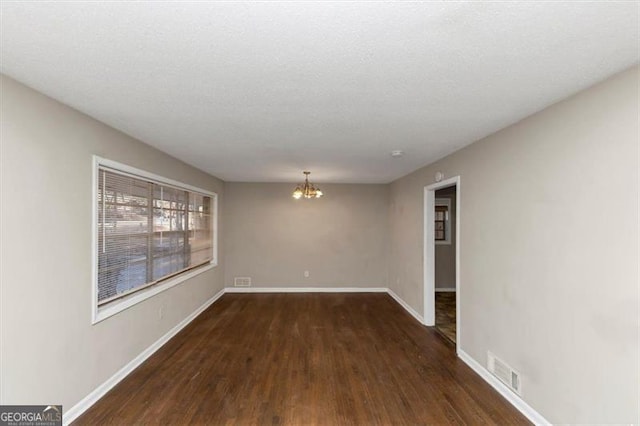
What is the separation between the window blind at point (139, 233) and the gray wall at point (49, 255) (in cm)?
27

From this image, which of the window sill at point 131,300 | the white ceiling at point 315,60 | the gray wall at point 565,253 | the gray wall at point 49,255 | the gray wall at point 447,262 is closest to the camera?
the white ceiling at point 315,60

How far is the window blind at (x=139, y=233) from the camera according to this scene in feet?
9.21

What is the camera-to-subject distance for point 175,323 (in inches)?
161

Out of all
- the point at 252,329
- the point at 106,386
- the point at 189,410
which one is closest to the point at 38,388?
the point at 106,386

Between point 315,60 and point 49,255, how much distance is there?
233 cm

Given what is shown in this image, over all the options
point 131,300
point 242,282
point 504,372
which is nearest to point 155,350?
point 131,300

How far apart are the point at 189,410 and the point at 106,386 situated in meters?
0.90

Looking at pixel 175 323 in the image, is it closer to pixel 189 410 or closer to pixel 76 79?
pixel 189 410

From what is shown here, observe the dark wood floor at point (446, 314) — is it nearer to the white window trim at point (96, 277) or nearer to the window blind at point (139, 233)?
the white window trim at point (96, 277)

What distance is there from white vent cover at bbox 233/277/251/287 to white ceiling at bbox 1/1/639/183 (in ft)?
14.2

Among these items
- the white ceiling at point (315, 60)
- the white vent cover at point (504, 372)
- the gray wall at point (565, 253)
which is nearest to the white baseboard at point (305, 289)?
the gray wall at point (565, 253)

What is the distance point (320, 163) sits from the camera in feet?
14.2

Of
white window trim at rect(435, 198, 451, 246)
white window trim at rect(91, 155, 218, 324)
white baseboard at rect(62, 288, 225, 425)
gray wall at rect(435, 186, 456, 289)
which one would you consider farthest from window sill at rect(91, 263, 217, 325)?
white window trim at rect(435, 198, 451, 246)

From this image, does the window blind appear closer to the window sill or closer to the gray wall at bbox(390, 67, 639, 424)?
the window sill
